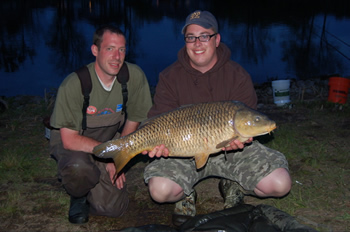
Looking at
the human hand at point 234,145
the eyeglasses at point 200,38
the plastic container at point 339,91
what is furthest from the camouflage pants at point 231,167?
the plastic container at point 339,91

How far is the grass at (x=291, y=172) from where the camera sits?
221 centimetres

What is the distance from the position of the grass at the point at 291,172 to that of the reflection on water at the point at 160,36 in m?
4.55

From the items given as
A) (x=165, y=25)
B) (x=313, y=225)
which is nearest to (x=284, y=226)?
(x=313, y=225)

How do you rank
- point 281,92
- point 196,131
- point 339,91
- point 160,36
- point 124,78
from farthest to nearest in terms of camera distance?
point 160,36 < point 281,92 < point 339,91 < point 124,78 < point 196,131

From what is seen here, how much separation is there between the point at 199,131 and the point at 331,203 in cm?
102

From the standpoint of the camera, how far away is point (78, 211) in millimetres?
2230

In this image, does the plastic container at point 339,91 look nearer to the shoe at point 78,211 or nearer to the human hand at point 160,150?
the human hand at point 160,150

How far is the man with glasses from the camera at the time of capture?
2.16 metres

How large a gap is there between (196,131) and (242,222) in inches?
22.5

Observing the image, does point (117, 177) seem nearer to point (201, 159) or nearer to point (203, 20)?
point (201, 159)

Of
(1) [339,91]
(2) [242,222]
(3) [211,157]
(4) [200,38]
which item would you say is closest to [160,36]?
(1) [339,91]

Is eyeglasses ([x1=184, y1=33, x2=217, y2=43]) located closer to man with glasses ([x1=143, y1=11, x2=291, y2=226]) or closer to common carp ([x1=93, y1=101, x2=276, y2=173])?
man with glasses ([x1=143, y1=11, x2=291, y2=226])

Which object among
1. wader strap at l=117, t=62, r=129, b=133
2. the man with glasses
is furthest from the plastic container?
wader strap at l=117, t=62, r=129, b=133

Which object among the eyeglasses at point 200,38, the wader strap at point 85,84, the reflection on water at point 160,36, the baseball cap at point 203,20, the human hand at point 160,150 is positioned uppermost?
the baseball cap at point 203,20
